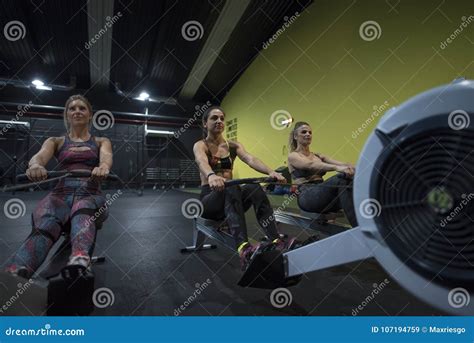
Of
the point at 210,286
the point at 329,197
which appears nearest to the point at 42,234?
the point at 210,286

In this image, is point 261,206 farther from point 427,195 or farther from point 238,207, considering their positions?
point 427,195

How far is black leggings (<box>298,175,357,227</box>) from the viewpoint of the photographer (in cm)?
152

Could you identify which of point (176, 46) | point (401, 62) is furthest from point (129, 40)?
point (401, 62)

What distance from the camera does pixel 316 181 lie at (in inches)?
81.4

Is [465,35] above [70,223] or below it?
above

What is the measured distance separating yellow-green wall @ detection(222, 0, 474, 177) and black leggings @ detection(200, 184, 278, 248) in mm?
2569

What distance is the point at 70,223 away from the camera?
1.23m

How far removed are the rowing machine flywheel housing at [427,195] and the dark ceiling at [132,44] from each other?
186 inches

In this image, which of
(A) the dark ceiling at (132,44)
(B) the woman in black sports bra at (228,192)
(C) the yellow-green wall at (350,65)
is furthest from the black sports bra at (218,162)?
(A) the dark ceiling at (132,44)

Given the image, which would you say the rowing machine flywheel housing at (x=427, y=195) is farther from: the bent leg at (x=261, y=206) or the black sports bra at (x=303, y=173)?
the black sports bra at (x=303, y=173)

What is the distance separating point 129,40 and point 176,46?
96cm

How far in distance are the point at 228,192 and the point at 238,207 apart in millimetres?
93

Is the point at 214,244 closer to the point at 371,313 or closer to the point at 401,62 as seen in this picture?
the point at 371,313

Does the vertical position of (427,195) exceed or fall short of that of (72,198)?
it falls short
